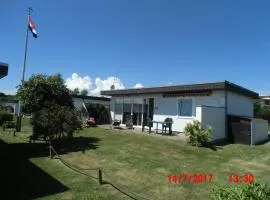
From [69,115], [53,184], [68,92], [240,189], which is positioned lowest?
[53,184]

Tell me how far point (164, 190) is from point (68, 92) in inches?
385

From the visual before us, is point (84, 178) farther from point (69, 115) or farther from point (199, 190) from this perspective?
point (69, 115)

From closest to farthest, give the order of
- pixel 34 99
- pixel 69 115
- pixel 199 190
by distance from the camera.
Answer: pixel 199 190 → pixel 69 115 → pixel 34 99

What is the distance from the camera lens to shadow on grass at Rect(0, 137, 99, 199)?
707 cm

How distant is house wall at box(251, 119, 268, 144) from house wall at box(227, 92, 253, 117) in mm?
1610

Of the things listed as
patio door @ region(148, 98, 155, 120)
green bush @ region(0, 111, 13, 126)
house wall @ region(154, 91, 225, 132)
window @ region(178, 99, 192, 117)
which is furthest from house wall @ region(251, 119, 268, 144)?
green bush @ region(0, 111, 13, 126)

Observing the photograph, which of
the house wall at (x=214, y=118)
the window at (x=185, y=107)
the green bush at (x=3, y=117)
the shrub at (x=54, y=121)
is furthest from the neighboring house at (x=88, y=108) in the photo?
the house wall at (x=214, y=118)

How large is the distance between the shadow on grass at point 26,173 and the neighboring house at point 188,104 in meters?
6.74

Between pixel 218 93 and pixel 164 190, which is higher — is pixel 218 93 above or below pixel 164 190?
above

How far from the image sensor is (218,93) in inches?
617

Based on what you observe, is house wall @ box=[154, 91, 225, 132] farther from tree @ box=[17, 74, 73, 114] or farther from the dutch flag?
the dutch flag

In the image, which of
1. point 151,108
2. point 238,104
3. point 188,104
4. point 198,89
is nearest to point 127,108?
point 151,108

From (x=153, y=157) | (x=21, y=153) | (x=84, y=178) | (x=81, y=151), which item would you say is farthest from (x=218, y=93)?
(x=21, y=153)

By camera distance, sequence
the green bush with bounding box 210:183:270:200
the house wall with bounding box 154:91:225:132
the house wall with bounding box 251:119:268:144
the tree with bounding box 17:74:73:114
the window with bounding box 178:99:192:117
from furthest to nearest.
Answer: the window with bounding box 178:99:192:117
the house wall with bounding box 154:91:225:132
the house wall with bounding box 251:119:268:144
the tree with bounding box 17:74:73:114
the green bush with bounding box 210:183:270:200
